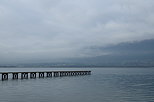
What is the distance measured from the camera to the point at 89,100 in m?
26.8

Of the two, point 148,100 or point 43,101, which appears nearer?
point 43,101

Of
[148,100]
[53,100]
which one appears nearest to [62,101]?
[53,100]

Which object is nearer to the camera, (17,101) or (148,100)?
(17,101)

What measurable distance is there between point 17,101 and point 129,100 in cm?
1328

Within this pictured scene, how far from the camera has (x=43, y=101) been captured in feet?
85.6

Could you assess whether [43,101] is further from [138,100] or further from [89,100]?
[138,100]

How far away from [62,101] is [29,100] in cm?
393

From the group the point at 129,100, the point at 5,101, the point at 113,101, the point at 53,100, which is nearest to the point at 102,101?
the point at 113,101

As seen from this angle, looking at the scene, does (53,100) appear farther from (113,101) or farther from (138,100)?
(138,100)

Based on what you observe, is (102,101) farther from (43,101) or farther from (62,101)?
(43,101)

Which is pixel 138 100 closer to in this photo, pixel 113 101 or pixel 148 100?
pixel 148 100

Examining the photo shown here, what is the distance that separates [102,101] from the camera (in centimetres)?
2634

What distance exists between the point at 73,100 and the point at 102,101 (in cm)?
345

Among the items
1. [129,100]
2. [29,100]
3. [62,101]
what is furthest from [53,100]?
[129,100]
